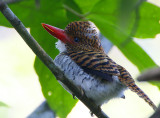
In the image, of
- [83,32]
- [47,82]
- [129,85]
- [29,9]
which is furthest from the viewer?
[83,32]

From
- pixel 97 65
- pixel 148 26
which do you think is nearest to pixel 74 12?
pixel 148 26

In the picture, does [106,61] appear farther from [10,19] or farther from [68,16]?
[10,19]

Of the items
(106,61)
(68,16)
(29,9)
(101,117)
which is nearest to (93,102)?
(101,117)

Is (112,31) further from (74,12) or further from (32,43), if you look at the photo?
(32,43)

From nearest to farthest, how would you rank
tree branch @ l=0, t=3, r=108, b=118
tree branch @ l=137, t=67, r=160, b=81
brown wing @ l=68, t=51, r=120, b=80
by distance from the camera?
tree branch @ l=137, t=67, r=160, b=81, tree branch @ l=0, t=3, r=108, b=118, brown wing @ l=68, t=51, r=120, b=80

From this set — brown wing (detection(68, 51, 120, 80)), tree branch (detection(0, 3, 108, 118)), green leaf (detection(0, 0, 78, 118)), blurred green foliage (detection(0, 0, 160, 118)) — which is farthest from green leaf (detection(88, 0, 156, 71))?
brown wing (detection(68, 51, 120, 80))

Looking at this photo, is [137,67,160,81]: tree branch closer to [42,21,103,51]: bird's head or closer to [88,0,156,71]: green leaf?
[88,0,156,71]: green leaf

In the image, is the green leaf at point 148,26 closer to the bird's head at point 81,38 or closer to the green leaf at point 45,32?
the green leaf at point 45,32
